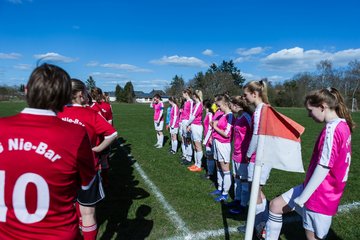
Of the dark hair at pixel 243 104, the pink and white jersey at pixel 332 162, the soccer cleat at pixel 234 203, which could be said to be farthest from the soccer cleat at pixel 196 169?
the pink and white jersey at pixel 332 162

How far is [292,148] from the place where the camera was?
2.80 meters

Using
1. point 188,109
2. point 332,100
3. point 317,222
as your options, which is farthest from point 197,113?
point 317,222

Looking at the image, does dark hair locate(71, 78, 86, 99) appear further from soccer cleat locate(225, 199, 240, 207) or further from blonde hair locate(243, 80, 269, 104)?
soccer cleat locate(225, 199, 240, 207)

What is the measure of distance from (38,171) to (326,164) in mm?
2381

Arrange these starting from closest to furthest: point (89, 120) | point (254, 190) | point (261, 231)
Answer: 1. point (254, 190)
2. point (89, 120)
3. point (261, 231)

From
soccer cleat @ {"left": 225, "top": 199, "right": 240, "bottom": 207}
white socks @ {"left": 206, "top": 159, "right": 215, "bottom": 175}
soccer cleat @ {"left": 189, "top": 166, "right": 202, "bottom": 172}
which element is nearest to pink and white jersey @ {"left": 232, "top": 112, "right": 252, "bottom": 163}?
soccer cleat @ {"left": 225, "top": 199, "right": 240, "bottom": 207}

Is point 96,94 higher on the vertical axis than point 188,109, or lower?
higher

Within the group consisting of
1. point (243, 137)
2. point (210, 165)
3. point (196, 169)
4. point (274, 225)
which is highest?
point (243, 137)

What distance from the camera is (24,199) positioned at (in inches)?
68.0

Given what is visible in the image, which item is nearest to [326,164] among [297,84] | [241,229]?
Result: [241,229]

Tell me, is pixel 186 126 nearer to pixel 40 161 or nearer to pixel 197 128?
pixel 197 128

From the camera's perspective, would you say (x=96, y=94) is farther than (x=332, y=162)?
Yes

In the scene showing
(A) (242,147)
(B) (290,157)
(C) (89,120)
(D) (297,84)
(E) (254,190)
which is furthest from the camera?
(D) (297,84)

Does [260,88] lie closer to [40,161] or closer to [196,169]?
[40,161]
